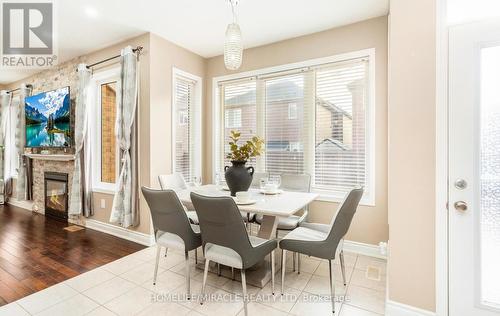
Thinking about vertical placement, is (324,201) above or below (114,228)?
above

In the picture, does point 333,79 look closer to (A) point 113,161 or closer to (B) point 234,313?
(B) point 234,313

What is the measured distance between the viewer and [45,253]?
292 centimetres

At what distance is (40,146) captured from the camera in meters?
4.55

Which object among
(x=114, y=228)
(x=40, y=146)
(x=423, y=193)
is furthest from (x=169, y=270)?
(x=40, y=146)

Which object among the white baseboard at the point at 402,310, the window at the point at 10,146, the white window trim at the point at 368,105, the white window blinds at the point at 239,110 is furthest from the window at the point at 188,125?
the window at the point at 10,146

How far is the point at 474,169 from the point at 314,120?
74.7 inches

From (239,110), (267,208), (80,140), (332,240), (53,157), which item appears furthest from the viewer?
(53,157)

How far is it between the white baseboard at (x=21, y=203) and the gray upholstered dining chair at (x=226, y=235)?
5.27m

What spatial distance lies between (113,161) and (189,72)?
1.85 meters

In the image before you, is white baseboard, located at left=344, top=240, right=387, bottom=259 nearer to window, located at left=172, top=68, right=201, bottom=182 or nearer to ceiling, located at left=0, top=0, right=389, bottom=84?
window, located at left=172, top=68, right=201, bottom=182

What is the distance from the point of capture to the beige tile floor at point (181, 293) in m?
1.88

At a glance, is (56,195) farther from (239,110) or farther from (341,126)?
(341,126)

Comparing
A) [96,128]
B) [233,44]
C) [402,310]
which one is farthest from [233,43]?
[96,128]

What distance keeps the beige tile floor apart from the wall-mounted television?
2.77 metres
